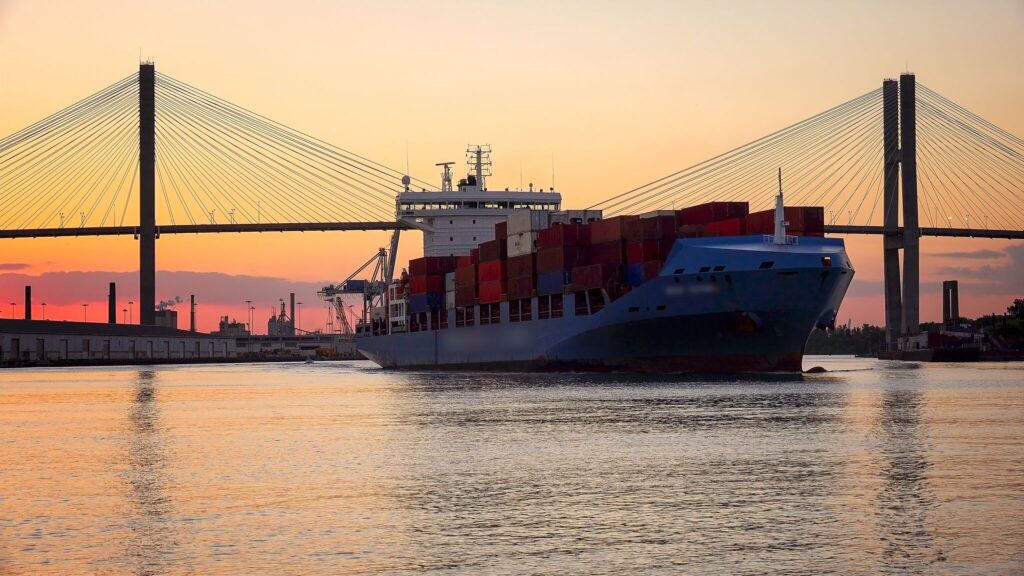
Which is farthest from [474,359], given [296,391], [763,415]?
[763,415]

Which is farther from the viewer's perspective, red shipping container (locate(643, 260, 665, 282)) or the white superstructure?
the white superstructure

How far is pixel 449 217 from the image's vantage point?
99375 millimetres

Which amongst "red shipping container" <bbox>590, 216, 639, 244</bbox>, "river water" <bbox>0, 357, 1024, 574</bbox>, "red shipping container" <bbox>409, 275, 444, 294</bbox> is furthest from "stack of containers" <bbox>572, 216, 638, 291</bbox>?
"red shipping container" <bbox>409, 275, 444, 294</bbox>

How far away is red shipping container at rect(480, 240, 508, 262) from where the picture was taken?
75.6 m

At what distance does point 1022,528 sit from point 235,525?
10.6 metres

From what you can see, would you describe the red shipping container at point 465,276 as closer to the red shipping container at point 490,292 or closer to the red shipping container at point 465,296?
the red shipping container at point 465,296

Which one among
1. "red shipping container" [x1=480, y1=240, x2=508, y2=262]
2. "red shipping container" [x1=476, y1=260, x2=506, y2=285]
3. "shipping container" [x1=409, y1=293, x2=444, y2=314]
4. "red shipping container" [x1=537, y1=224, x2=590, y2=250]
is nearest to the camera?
"red shipping container" [x1=537, y1=224, x2=590, y2=250]

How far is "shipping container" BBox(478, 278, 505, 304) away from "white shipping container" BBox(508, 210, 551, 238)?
3470 millimetres

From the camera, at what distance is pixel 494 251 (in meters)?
76.4

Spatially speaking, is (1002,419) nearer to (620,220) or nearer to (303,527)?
(303,527)

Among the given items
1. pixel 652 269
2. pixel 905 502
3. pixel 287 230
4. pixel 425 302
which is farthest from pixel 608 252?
pixel 287 230

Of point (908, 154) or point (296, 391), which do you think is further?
point (908, 154)

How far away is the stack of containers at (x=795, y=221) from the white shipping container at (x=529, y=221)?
14929 millimetres

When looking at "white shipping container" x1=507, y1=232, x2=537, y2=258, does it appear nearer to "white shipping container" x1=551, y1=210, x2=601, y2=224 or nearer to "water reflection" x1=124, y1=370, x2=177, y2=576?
"white shipping container" x1=551, y1=210, x2=601, y2=224
